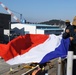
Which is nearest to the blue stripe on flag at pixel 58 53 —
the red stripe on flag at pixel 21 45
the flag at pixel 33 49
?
the flag at pixel 33 49

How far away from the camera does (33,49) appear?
5.98 m

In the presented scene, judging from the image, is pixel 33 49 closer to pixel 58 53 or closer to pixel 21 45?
pixel 21 45

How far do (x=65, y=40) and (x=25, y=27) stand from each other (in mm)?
89299

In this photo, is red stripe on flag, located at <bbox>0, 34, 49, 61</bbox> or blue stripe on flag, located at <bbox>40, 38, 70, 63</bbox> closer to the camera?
blue stripe on flag, located at <bbox>40, 38, 70, 63</bbox>

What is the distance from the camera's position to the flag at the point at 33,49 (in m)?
5.47

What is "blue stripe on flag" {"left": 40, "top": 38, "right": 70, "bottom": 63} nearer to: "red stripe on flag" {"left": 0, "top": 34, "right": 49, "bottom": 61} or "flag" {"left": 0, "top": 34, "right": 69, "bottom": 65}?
"flag" {"left": 0, "top": 34, "right": 69, "bottom": 65}

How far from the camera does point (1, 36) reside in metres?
72.8

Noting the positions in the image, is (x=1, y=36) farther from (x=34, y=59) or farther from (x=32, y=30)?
(x=34, y=59)

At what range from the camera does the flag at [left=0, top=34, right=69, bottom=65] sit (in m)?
5.47

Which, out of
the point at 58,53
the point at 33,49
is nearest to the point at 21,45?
the point at 33,49

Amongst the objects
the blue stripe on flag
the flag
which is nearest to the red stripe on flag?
the flag

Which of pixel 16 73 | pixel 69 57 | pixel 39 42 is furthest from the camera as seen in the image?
pixel 16 73

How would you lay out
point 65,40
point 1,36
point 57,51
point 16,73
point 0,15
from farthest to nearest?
point 0,15, point 1,36, point 16,73, point 65,40, point 57,51

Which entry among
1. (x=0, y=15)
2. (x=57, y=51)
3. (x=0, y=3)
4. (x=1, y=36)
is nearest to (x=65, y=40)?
(x=57, y=51)
